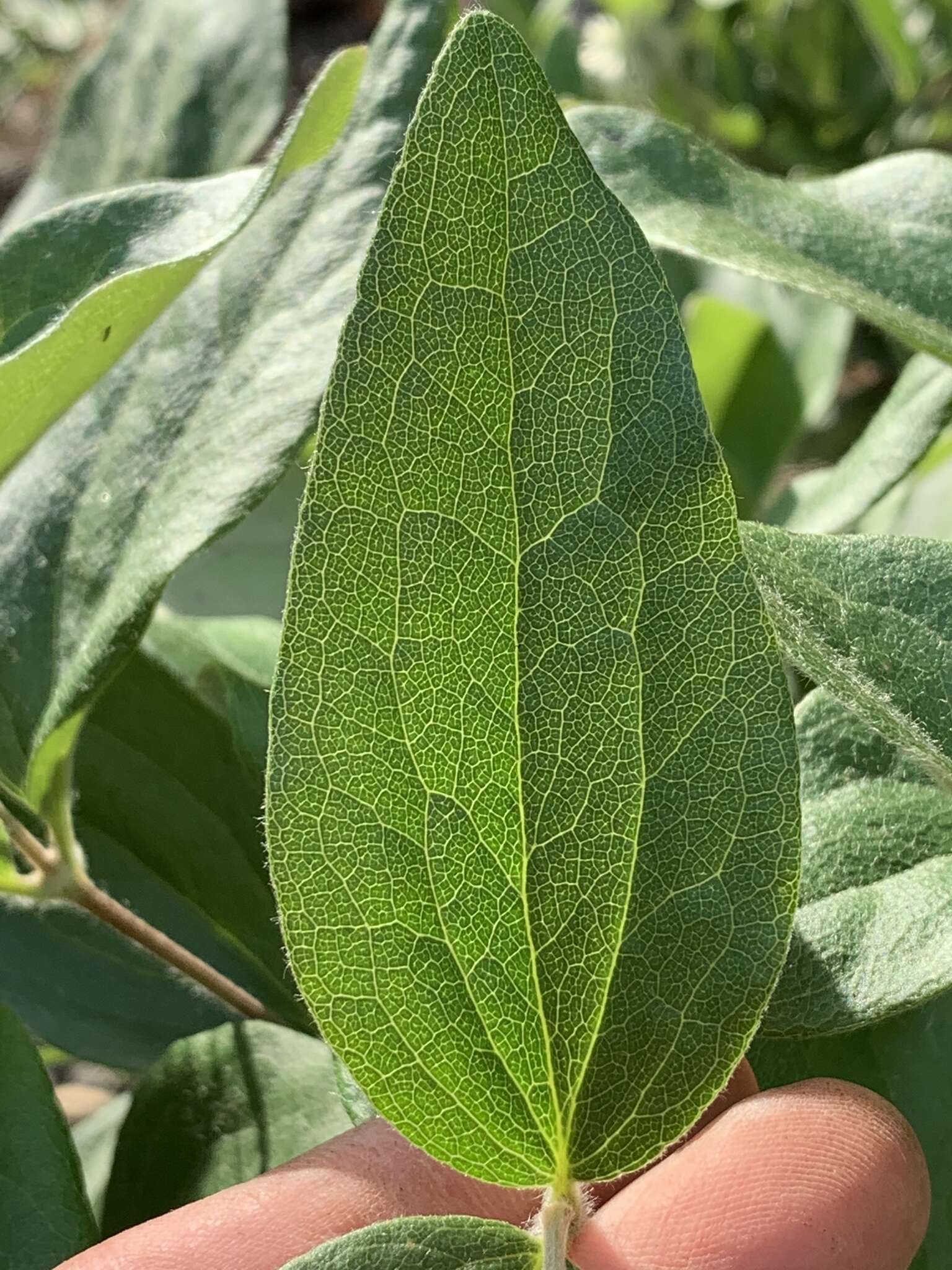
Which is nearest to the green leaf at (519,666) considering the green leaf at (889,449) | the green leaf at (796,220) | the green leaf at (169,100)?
the green leaf at (796,220)

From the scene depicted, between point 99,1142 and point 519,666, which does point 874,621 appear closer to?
point 519,666

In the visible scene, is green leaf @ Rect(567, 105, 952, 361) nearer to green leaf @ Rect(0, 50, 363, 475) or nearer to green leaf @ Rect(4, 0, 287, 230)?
green leaf @ Rect(0, 50, 363, 475)

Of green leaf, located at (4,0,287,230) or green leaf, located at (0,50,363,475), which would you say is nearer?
green leaf, located at (0,50,363,475)

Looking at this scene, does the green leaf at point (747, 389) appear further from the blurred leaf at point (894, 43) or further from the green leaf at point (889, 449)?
the blurred leaf at point (894, 43)

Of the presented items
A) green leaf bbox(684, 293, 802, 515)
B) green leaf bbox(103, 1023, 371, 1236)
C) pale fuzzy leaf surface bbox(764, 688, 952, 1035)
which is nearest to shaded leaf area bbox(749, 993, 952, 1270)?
pale fuzzy leaf surface bbox(764, 688, 952, 1035)

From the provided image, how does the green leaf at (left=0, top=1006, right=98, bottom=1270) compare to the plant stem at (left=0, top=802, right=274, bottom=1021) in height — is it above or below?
below

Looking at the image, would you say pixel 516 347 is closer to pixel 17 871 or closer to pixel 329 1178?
pixel 329 1178

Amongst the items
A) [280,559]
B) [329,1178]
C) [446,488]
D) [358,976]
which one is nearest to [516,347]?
[446,488]
